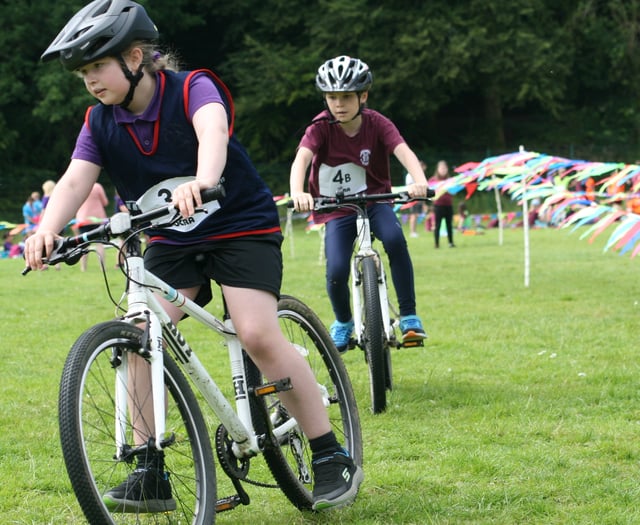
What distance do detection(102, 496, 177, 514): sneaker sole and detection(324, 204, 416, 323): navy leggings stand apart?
112 inches

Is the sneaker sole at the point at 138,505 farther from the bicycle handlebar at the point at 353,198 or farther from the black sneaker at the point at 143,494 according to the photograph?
the bicycle handlebar at the point at 353,198

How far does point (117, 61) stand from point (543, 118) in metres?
43.8

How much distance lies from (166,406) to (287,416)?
3.08 feet

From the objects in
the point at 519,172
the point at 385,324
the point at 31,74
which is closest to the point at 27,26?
the point at 31,74

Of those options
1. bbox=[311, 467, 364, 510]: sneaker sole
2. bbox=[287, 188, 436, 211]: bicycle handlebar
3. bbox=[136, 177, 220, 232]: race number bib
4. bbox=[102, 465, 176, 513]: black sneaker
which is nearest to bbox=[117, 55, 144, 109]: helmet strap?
bbox=[136, 177, 220, 232]: race number bib

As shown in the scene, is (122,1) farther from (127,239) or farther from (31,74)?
(31,74)

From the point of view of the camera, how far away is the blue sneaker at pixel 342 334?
21.0 ft

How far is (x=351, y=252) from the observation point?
6.38 meters

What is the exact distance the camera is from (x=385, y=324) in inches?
237

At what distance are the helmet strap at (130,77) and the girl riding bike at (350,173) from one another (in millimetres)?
2620

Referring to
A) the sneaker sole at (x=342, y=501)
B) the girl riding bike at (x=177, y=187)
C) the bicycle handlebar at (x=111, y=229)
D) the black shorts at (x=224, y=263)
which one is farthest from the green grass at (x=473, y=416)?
the bicycle handlebar at (x=111, y=229)

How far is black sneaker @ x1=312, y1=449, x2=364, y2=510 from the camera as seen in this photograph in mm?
3896

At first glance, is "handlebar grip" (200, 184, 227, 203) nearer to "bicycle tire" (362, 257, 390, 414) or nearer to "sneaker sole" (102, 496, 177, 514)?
"sneaker sole" (102, 496, 177, 514)

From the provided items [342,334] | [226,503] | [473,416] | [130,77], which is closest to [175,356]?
[226,503]
